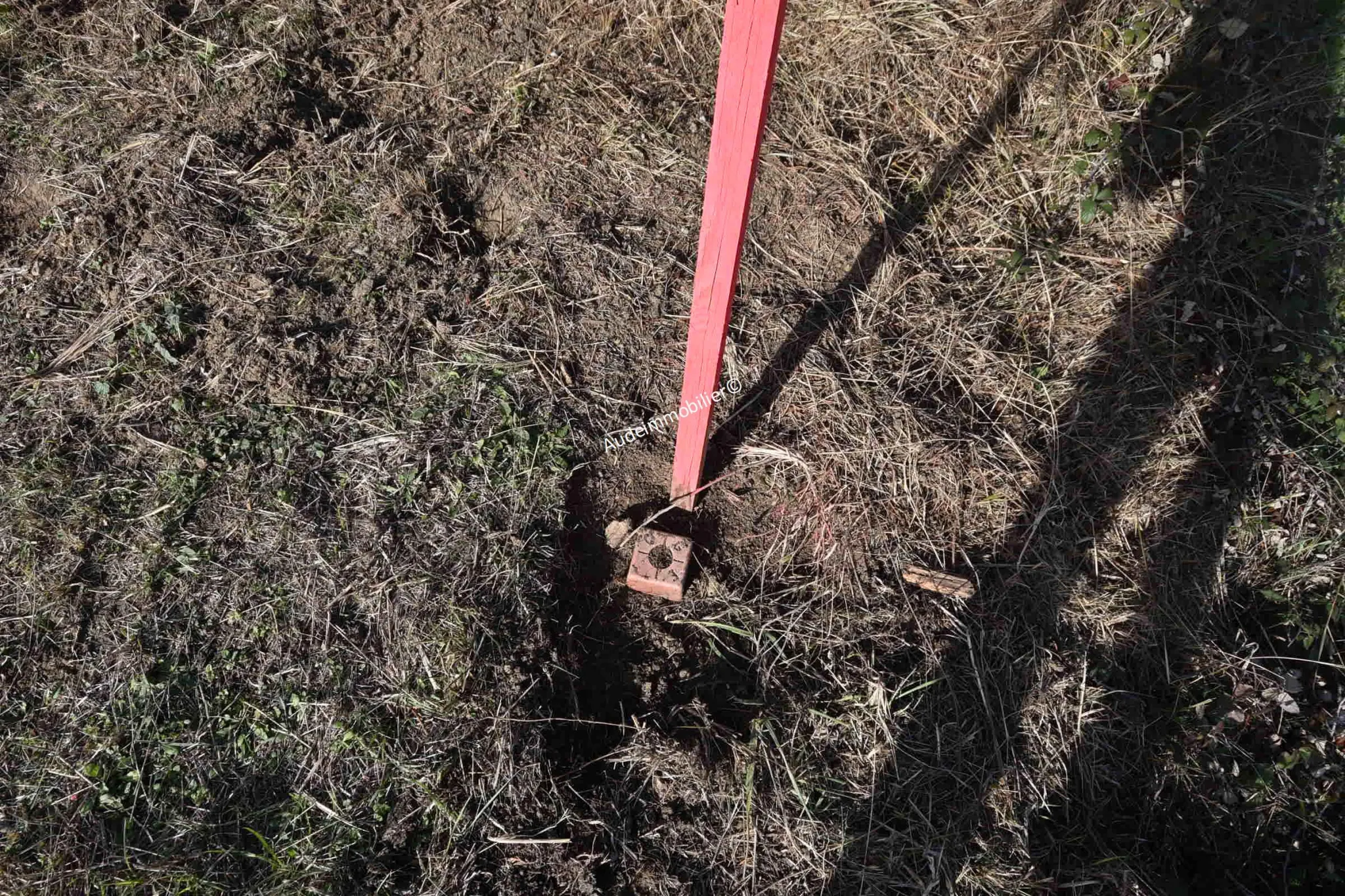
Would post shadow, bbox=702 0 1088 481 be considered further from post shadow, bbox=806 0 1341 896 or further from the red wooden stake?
the red wooden stake

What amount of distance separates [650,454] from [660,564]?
0.39 meters

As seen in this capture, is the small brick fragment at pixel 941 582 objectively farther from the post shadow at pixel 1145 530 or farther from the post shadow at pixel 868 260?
the post shadow at pixel 868 260

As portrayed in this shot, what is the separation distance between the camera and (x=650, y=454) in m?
2.52

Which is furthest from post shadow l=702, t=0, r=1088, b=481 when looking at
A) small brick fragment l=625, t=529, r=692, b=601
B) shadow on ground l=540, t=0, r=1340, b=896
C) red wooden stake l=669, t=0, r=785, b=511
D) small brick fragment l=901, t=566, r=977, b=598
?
small brick fragment l=901, t=566, r=977, b=598

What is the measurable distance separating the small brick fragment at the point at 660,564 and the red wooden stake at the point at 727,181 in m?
0.32

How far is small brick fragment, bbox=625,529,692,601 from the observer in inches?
89.0

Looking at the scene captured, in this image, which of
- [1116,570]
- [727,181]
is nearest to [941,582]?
[1116,570]

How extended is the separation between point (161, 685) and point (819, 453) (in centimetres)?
191

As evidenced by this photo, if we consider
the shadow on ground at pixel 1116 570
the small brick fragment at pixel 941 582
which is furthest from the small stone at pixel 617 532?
the small brick fragment at pixel 941 582

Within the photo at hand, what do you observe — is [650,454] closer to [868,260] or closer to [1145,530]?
[868,260]

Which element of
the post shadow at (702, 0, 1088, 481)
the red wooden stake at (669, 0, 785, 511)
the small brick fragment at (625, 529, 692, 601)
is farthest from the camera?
the post shadow at (702, 0, 1088, 481)

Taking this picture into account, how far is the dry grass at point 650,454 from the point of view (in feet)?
6.62

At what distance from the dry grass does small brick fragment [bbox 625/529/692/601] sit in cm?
9

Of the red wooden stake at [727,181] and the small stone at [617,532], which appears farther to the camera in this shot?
the small stone at [617,532]
